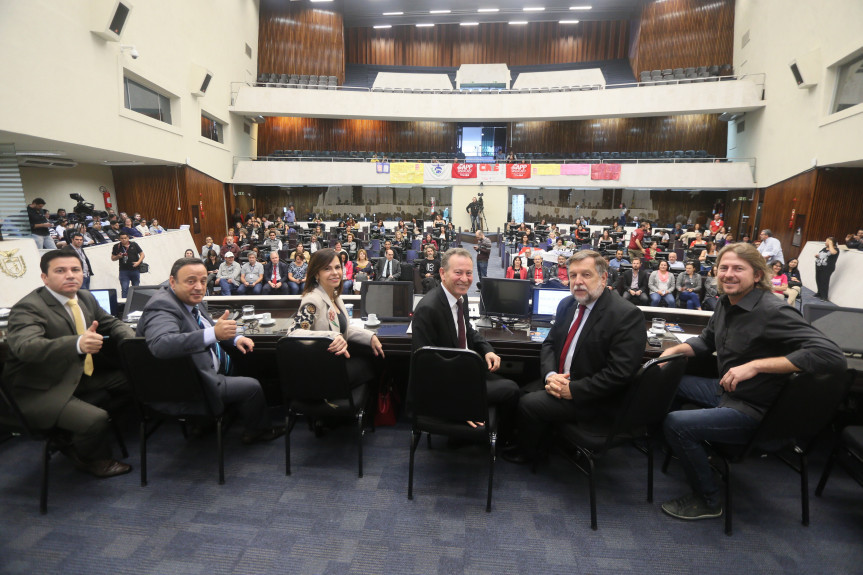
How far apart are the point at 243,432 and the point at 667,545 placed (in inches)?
110

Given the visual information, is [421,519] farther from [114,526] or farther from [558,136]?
[558,136]

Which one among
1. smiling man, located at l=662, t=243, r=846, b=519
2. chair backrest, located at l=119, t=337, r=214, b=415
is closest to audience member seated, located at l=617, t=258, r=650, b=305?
smiling man, located at l=662, t=243, r=846, b=519

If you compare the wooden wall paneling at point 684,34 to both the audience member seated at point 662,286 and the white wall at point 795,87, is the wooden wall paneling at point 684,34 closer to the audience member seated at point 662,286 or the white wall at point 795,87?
the white wall at point 795,87

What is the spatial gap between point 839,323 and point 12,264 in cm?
1013

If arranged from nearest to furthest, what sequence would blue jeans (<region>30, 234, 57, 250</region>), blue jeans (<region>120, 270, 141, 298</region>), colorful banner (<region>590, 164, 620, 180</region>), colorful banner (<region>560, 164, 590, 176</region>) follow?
blue jeans (<region>30, 234, 57, 250</region>) → blue jeans (<region>120, 270, 141, 298</region>) → colorful banner (<region>590, 164, 620, 180</region>) → colorful banner (<region>560, 164, 590, 176</region>)

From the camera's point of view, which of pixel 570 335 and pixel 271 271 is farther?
pixel 271 271

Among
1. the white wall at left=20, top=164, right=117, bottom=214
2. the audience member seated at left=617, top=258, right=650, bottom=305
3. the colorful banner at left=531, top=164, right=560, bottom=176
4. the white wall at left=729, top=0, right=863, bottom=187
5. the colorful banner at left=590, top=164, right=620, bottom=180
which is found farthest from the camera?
the colorful banner at left=531, top=164, right=560, bottom=176

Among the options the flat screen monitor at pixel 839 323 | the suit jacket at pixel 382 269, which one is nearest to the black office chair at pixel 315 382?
the flat screen monitor at pixel 839 323

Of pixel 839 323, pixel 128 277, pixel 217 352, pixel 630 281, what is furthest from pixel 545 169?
pixel 217 352

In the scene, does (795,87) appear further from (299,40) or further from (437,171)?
(299,40)

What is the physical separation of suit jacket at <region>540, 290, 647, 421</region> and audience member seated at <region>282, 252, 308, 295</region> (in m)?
5.48

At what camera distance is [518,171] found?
1730 centimetres

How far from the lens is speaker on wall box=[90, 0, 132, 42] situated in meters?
8.60

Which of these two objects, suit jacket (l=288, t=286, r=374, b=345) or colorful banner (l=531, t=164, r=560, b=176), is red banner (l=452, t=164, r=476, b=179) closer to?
colorful banner (l=531, t=164, r=560, b=176)
